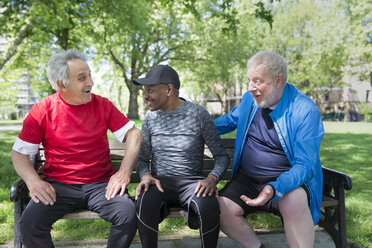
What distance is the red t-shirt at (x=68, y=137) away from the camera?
2711 mm

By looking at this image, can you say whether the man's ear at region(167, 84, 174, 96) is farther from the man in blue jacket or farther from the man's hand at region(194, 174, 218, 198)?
the man's hand at region(194, 174, 218, 198)

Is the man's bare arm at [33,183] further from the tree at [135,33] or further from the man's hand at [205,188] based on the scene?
the tree at [135,33]

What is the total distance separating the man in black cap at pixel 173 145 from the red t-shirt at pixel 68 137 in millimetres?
437

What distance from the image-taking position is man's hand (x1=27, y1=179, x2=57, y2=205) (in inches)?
99.5

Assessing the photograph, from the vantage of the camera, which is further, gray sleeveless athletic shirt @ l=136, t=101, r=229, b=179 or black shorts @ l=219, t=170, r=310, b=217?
gray sleeveless athletic shirt @ l=136, t=101, r=229, b=179

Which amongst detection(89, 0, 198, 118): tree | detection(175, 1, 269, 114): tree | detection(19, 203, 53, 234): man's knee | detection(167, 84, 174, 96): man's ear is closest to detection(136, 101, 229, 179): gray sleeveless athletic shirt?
detection(167, 84, 174, 96): man's ear

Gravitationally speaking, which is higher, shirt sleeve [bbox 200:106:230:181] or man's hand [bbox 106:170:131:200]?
shirt sleeve [bbox 200:106:230:181]

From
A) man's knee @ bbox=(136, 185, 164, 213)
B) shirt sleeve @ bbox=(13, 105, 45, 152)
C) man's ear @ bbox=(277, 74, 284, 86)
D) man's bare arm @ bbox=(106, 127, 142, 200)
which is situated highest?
man's ear @ bbox=(277, 74, 284, 86)

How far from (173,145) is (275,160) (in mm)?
890

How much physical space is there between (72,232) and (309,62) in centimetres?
3215

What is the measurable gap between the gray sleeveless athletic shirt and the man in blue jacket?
10.3 inches

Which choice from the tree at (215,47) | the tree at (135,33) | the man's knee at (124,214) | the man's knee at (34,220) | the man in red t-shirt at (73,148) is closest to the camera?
the man's knee at (34,220)

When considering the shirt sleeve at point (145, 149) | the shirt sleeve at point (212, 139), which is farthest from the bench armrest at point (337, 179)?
the shirt sleeve at point (145, 149)

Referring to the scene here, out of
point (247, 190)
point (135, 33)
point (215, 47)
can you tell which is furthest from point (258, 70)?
point (215, 47)
